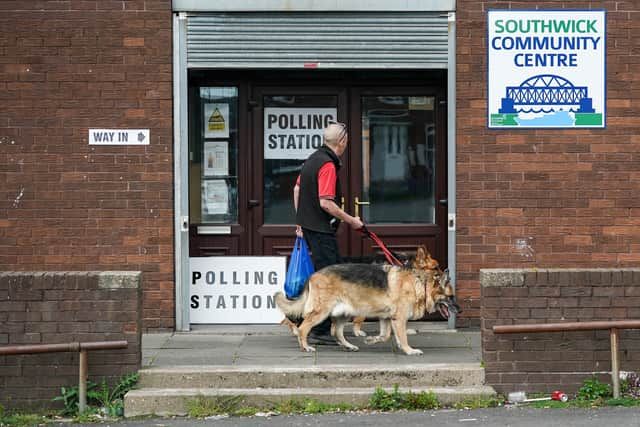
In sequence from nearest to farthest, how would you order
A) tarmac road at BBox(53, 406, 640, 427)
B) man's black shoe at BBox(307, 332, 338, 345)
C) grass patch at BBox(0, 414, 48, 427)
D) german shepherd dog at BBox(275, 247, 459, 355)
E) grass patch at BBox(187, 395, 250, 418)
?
tarmac road at BBox(53, 406, 640, 427)
grass patch at BBox(0, 414, 48, 427)
grass patch at BBox(187, 395, 250, 418)
german shepherd dog at BBox(275, 247, 459, 355)
man's black shoe at BBox(307, 332, 338, 345)

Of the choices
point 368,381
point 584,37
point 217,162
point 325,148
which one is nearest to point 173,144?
point 217,162

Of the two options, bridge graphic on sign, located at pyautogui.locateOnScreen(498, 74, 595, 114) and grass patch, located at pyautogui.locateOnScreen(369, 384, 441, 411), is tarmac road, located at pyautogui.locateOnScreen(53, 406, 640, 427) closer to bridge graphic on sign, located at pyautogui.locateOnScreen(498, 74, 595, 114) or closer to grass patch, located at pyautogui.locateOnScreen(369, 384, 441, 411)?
grass patch, located at pyautogui.locateOnScreen(369, 384, 441, 411)

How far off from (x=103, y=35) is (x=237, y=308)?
2962 mm

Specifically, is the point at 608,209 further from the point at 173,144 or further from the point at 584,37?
the point at 173,144

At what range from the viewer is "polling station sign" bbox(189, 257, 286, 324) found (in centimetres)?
1004

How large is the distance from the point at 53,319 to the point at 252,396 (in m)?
1.61

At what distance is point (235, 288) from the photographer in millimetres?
10078

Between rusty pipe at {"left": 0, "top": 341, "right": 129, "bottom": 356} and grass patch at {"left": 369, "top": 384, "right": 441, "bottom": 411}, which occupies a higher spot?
rusty pipe at {"left": 0, "top": 341, "right": 129, "bottom": 356}

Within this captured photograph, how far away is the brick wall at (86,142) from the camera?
9641mm

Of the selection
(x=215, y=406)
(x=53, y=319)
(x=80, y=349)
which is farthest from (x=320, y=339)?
(x=53, y=319)

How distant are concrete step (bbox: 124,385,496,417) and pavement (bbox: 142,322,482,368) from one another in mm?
399

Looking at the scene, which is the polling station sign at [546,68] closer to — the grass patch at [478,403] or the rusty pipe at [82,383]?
the grass patch at [478,403]

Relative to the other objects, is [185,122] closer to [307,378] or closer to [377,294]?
[377,294]

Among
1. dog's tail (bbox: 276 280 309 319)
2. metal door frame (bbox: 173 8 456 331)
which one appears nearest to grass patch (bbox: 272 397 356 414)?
dog's tail (bbox: 276 280 309 319)
